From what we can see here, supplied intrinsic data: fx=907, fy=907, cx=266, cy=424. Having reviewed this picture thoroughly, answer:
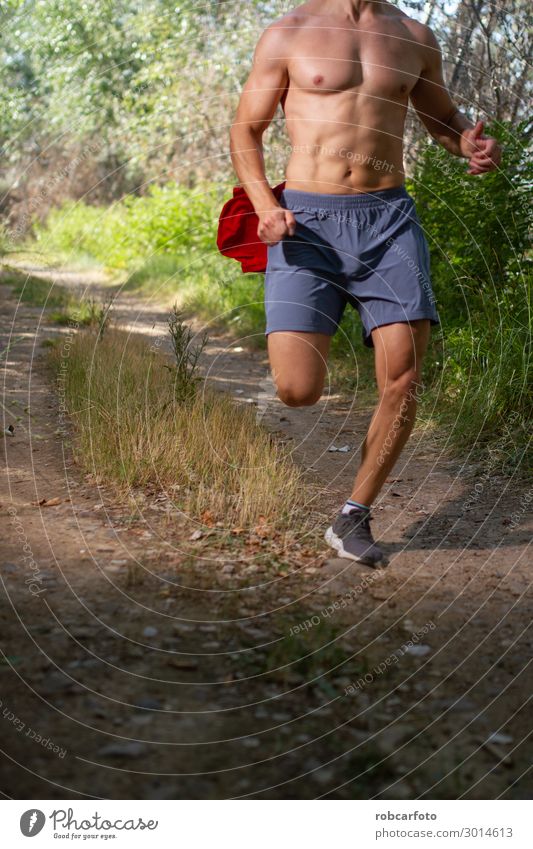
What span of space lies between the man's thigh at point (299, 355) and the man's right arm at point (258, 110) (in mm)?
523

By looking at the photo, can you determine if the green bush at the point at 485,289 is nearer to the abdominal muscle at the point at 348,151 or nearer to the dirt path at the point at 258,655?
the dirt path at the point at 258,655

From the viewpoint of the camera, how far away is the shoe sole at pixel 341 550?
141 inches

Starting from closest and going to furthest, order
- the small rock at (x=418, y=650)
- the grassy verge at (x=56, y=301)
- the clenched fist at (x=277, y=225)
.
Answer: the small rock at (x=418, y=650), the clenched fist at (x=277, y=225), the grassy verge at (x=56, y=301)

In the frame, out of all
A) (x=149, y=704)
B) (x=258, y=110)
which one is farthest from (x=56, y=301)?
(x=149, y=704)

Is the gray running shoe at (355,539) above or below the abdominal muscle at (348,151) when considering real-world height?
below

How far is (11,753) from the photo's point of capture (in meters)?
2.33

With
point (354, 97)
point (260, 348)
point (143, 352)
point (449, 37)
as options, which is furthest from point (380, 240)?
point (260, 348)

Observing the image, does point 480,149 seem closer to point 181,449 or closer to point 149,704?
point 181,449

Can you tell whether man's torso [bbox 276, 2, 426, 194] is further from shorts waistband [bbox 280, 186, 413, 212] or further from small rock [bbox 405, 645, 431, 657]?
small rock [bbox 405, 645, 431, 657]

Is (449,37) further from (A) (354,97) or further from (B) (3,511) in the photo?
(B) (3,511)

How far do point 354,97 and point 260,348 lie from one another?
5.26 m

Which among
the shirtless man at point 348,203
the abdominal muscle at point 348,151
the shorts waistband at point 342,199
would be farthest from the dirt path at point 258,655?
the abdominal muscle at point 348,151

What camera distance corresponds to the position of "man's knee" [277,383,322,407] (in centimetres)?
379

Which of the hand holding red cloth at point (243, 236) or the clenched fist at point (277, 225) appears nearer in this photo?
the clenched fist at point (277, 225)
